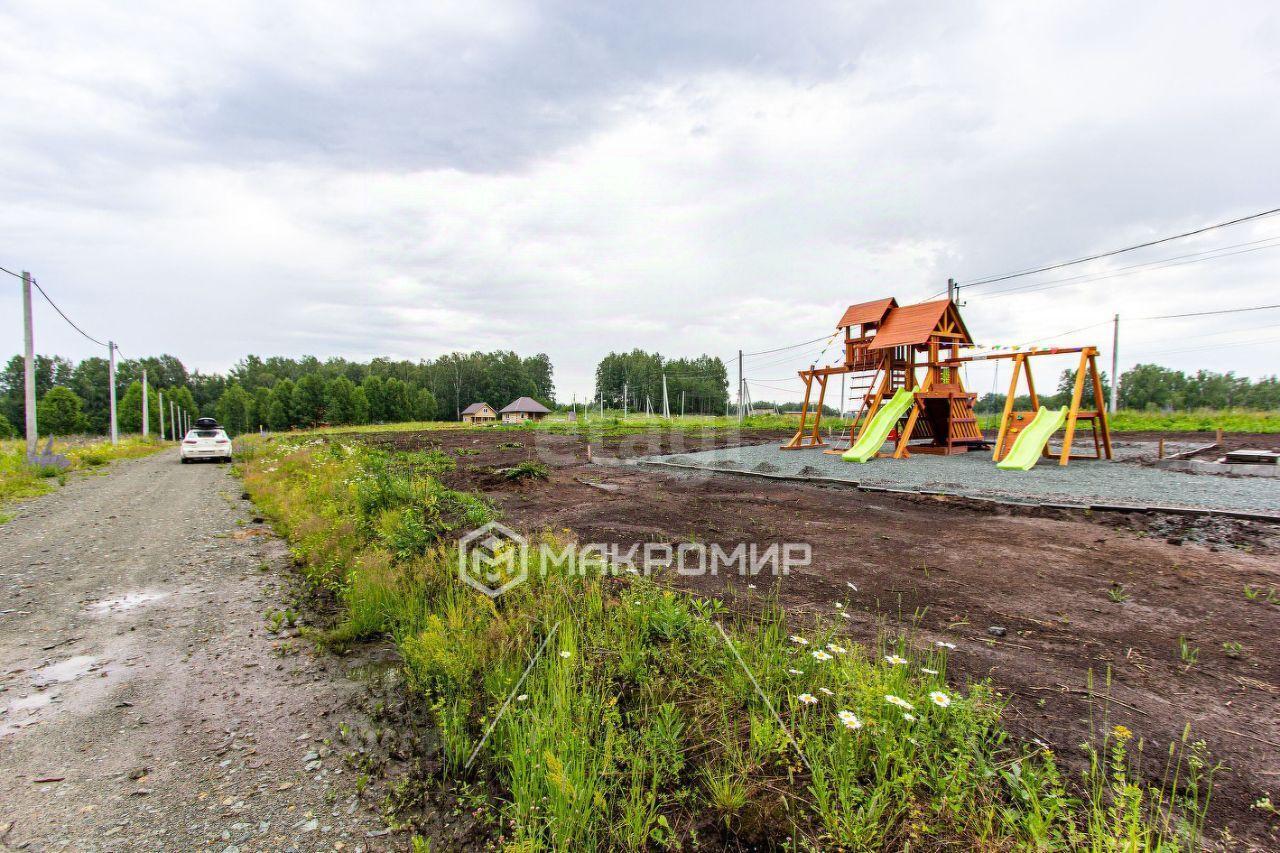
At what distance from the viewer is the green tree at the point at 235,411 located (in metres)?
69.4

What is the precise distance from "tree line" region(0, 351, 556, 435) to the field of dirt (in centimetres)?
5912

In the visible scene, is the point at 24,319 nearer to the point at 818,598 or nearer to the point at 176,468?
the point at 176,468

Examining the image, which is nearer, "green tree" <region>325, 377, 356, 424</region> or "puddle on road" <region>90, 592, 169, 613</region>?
"puddle on road" <region>90, 592, 169, 613</region>

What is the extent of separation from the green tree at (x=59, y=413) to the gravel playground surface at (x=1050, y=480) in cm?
5516

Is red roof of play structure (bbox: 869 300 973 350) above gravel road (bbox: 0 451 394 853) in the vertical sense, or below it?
above

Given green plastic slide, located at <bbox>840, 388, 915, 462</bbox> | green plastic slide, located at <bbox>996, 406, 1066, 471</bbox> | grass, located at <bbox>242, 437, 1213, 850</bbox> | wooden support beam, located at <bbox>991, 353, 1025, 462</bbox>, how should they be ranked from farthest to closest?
green plastic slide, located at <bbox>840, 388, 915, 462</bbox>
wooden support beam, located at <bbox>991, 353, 1025, 462</bbox>
green plastic slide, located at <bbox>996, 406, 1066, 471</bbox>
grass, located at <bbox>242, 437, 1213, 850</bbox>

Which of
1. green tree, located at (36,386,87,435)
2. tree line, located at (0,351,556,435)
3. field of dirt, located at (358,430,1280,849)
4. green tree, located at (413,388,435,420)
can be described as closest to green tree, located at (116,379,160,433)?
tree line, located at (0,351,556,435)

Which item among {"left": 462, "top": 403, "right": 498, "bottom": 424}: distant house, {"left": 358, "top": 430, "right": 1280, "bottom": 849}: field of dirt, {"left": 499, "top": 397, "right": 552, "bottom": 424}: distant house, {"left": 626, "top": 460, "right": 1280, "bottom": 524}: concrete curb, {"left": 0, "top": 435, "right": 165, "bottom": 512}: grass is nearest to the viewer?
{"left": 358, "top": 430, "right": 1280, "bottom": 849}: field of dirt

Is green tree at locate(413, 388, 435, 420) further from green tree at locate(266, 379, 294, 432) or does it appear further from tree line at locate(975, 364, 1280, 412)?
tree line at locate(975, 364, 1280, 412)

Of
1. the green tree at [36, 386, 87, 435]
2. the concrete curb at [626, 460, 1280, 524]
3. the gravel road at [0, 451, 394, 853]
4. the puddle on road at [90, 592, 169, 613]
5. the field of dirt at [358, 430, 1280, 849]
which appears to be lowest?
the gravel road at [0, 451, 394, 853]

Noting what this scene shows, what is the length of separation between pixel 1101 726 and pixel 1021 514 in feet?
19.0

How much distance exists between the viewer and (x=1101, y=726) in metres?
2.41

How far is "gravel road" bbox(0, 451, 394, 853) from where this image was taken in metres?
2.14

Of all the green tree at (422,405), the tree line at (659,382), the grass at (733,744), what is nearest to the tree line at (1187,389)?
the tree line at (659,382)
